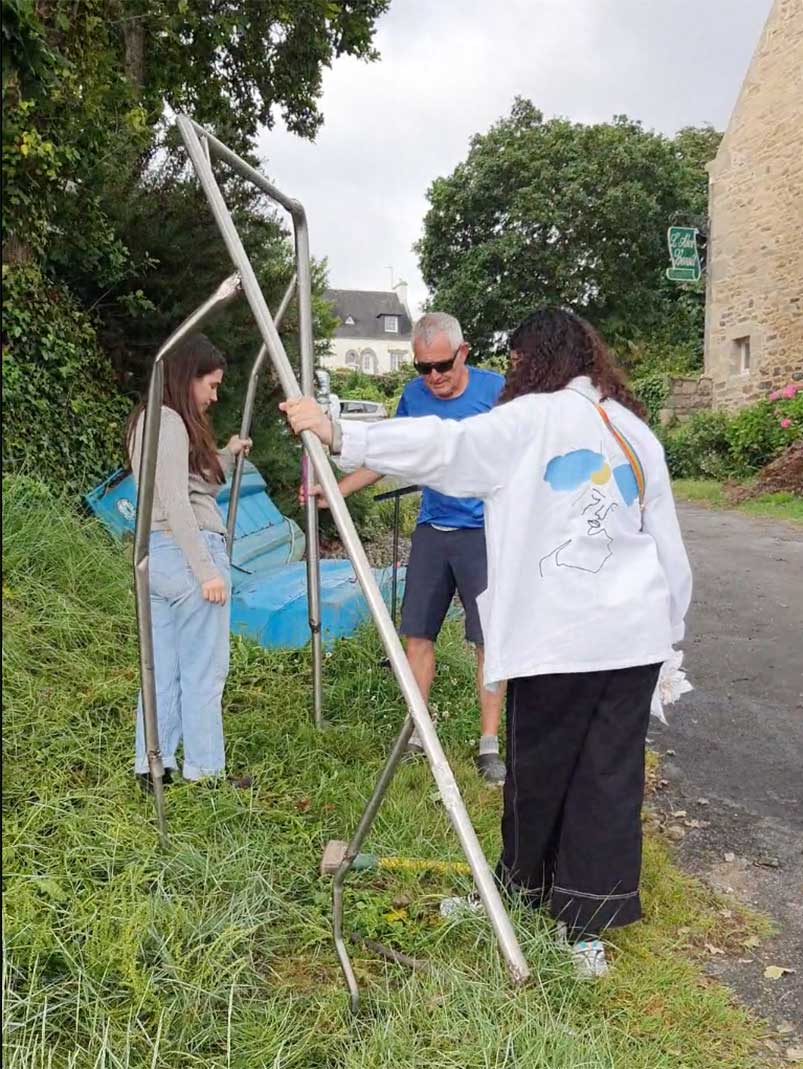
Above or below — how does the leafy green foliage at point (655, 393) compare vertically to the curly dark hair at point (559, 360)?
above

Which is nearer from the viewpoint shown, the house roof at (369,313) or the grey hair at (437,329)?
the grey hair at (437,329)

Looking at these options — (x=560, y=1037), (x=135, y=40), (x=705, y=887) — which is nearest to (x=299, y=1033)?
(x=560, y=1037)

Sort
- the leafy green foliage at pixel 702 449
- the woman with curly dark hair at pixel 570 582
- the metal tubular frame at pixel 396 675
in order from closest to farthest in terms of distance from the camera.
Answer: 1. the metal tubular frame at pixel 396 675
2. the woman with curly dark hair at pixel 570 582
3. the leafy green foliage at pixel 702 449

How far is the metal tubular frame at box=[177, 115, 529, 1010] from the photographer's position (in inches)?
71.3

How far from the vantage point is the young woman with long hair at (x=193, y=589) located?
2980 mm

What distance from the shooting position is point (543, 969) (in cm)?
215

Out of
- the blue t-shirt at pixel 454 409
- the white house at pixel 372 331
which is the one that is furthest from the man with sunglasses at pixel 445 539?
the white house at pixel 372 331

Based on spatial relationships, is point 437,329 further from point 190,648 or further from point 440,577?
point 190,648

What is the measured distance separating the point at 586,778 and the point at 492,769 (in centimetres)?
A: 128

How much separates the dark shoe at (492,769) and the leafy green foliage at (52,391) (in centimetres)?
338

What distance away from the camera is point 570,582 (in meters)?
2.21

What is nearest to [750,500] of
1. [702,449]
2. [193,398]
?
[702,449]

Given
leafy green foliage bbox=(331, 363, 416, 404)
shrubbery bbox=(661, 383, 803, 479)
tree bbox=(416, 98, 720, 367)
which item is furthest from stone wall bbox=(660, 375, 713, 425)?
leafy green foliage bbox=(331, 363, 416, 404)

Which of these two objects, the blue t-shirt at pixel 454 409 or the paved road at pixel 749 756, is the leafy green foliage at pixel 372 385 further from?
the blue t-shirt at pixel 454 409
